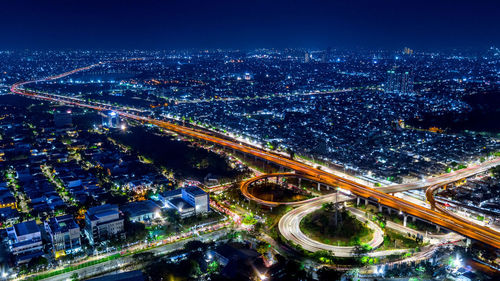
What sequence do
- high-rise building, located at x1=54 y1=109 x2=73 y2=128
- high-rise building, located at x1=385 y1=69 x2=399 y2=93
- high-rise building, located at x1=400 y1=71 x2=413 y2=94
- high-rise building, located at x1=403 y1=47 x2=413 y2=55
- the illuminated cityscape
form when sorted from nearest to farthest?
the illuminated cityscape → high-rise building, located at x1=54 y1=109 x2=73 y2=128 → high-rise building, located at x1=400 y1=71 x2=413 y2=94 → high-rise building, located at x1=385 y1=69 x2=399 y2=93 → high-rise building, located at x1=403 y1=47 x2=413 y2=55

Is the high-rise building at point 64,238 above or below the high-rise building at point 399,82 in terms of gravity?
below

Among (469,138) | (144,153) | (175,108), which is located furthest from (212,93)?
(469,138)

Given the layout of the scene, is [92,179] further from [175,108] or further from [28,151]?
[175,108]

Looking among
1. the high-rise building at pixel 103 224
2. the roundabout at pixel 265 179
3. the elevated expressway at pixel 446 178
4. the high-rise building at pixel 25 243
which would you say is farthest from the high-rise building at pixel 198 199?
the elevated expressway at pixel 446 178

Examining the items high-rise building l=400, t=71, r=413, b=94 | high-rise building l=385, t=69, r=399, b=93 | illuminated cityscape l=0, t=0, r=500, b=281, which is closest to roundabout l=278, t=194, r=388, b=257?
illuminated cityscape l=0, t=0, r=500, b=281

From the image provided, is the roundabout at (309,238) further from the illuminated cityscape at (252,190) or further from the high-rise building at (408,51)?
the high-rise building at (408,51)

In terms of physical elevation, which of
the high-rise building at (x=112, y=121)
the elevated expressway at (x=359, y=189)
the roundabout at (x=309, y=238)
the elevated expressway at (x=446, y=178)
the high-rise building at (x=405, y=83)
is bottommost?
the roundabout at (x=309, y=238)

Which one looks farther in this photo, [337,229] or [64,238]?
[337,229]

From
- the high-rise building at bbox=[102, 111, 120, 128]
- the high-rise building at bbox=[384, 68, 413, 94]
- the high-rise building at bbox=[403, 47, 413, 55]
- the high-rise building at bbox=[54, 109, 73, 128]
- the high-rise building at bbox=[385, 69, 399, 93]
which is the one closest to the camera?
the high-rise building at bbox=[54, 109, 73, 128]

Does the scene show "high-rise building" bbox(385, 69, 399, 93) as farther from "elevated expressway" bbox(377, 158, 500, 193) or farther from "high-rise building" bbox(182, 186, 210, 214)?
"high-rise building" bbox(182, 186, 210, 214)

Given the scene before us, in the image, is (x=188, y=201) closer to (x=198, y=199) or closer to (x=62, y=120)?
(x=198, y=199)

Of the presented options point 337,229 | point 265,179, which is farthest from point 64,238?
point 265,179
